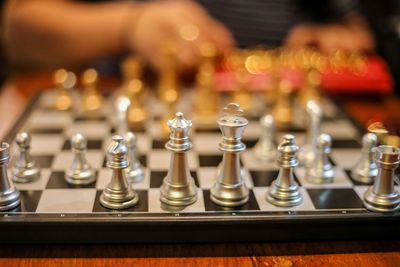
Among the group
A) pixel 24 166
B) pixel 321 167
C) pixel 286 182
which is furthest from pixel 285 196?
pixel 24 166

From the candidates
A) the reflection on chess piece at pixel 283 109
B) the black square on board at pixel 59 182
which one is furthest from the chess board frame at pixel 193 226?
the reflection on chess piece at pixel 283 109

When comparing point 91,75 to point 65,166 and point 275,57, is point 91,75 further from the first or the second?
point 275,57

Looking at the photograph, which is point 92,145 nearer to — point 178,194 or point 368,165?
point 178,194

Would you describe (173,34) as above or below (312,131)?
above

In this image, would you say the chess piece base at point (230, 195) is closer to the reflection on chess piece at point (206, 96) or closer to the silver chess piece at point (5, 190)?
the silver chess piece at point (5, 190)

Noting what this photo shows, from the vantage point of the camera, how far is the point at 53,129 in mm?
1325

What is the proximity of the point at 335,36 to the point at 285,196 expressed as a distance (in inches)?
50.1

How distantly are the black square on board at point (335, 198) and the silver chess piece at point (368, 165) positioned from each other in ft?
0.16

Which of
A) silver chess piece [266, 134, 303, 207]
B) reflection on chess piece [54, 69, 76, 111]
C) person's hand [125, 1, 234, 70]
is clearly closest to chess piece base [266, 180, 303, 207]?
silver chess piece [266, 134, 303, 207]

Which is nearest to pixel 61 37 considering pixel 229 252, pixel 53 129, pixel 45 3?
pixel 45 3

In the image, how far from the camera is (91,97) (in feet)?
4.82

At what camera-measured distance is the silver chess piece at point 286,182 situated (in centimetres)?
92

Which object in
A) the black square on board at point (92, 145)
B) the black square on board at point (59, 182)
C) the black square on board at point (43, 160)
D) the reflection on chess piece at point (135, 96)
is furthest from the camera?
the reflection on chess piece at point (135, 96)

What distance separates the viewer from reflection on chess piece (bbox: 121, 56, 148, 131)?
4.42 feet
